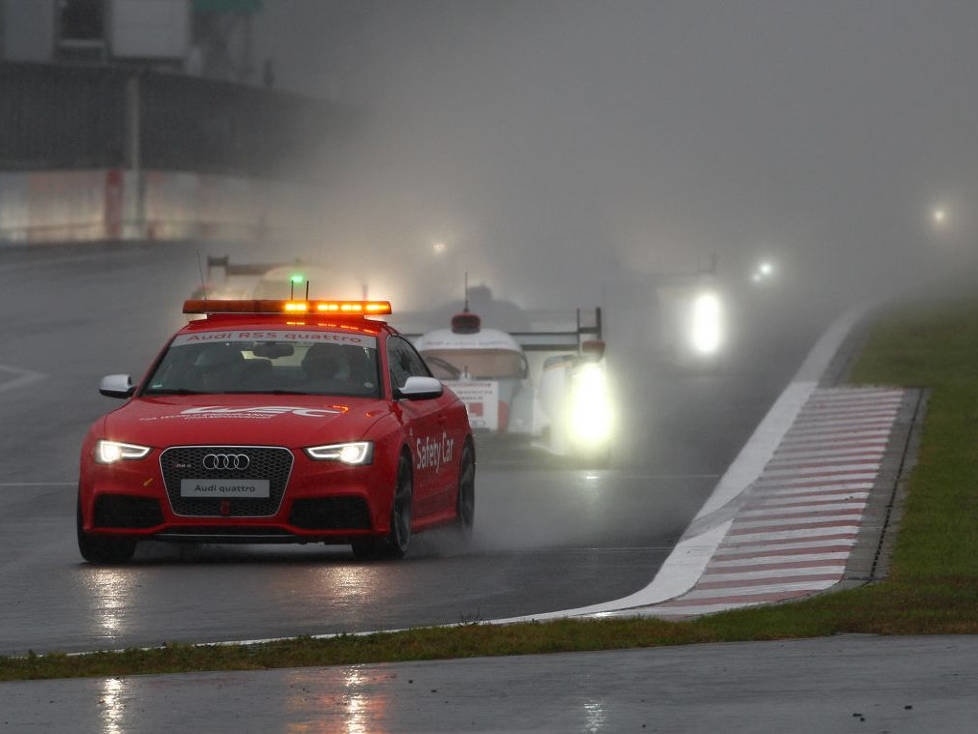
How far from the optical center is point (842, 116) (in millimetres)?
106438

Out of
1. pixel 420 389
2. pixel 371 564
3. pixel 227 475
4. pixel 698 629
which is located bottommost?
pixel 371 564

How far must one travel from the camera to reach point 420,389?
13.4 meters

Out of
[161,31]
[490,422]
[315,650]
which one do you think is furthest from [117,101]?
[315,650]

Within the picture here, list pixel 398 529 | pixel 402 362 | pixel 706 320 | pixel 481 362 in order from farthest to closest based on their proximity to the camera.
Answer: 1. pixel 706 320
2. pixel 481 362
3. pixel 402 362
4. pixel 398 529

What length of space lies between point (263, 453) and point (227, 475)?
234mm

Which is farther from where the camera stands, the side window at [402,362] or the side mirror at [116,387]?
the side window at [402,362]

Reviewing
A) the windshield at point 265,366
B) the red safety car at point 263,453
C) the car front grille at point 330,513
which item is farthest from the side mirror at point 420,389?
the car front grille at point 330,513

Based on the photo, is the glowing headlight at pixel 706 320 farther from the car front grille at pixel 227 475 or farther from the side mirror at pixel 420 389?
the car front grille at pixel 227 475

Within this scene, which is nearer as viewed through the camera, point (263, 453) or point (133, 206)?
point (263, 453)

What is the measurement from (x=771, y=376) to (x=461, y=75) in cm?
6764

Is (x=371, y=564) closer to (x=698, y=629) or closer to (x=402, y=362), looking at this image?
(x=402, y=362)

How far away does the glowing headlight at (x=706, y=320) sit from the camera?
39.6m

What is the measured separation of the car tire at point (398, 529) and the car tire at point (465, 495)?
1375 mm

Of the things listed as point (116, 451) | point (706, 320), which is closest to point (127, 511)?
point (116, 451)
